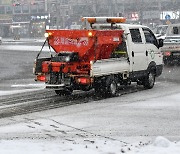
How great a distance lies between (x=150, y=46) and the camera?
1708cm

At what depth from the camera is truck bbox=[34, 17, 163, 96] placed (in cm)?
1423

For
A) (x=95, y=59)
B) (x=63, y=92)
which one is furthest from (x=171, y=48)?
(x=95, y=59)

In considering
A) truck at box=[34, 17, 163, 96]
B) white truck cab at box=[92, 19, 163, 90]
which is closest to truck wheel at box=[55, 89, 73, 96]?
truck at box=[34, 17, 163, 96]

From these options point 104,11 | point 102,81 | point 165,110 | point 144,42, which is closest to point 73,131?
point 165,110

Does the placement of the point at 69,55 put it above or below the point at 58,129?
above

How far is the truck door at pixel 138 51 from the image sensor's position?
16000mm

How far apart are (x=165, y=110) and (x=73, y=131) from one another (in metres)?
3.45

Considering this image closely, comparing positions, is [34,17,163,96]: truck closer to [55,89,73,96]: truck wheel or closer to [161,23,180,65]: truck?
[55,89,73,96]: truck wheel

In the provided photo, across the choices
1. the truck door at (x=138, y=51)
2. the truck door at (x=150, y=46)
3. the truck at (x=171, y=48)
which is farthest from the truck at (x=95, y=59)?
the truck at (x=171, y=48)

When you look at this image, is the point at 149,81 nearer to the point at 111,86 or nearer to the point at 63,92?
the point at 111,86

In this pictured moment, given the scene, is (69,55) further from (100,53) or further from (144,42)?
(144,42)

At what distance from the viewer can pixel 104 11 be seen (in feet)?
283

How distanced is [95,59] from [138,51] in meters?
2.37

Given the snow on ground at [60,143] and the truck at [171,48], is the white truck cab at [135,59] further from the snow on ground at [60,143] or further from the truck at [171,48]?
the truck at [171,48]
